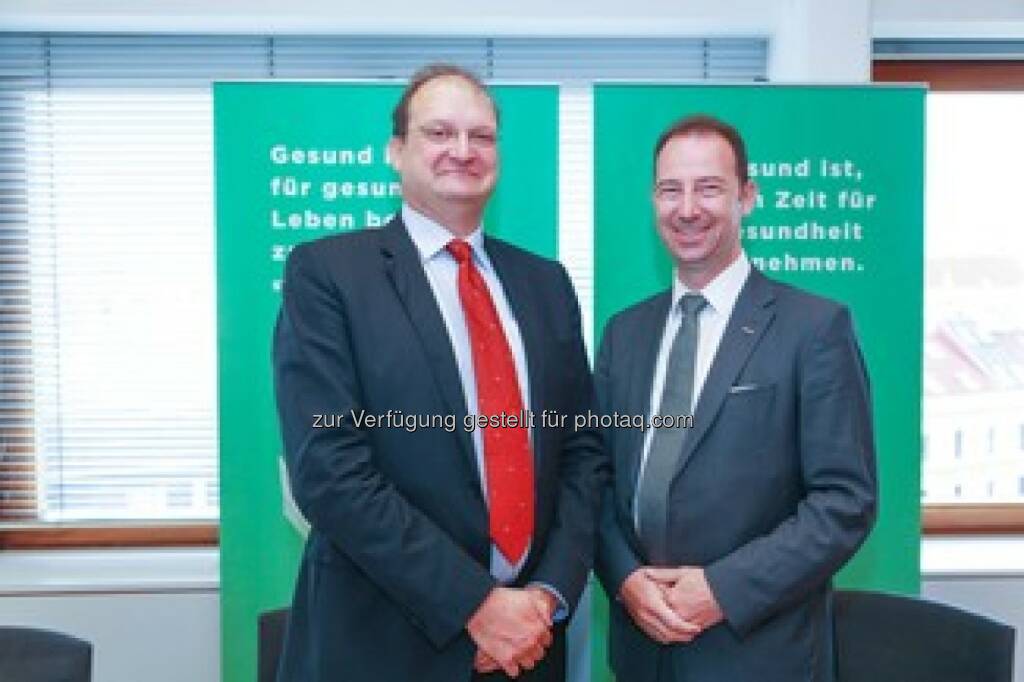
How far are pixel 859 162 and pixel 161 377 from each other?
2.26 metres

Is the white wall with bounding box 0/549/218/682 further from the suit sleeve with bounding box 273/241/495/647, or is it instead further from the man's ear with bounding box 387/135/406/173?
the man's ear with bounding box 387/135/406/173

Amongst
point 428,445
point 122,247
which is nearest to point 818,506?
point 428,445

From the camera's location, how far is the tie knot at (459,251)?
173 centimetres

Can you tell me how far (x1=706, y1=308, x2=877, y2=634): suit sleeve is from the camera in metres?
1.69

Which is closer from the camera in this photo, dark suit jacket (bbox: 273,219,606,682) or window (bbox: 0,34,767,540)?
dark suit jacket (bbox: 273,219,606,682)

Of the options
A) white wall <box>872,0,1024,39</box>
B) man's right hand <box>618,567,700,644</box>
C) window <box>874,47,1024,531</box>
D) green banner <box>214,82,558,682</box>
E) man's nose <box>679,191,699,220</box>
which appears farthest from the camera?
window <box>874,47,1024,531</box>

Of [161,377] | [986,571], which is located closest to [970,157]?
[986,571]

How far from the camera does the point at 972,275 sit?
11.2ft

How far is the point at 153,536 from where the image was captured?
323cm

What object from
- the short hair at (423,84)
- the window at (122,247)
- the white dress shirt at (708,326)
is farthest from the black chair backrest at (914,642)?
the window at (122,247)

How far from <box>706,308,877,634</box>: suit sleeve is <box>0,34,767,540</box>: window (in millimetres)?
1595

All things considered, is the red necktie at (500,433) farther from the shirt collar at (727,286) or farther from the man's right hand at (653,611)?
the shirt collar at (727,286)

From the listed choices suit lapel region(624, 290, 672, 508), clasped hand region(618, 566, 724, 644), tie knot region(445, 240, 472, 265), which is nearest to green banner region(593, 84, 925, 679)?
suit lapel region(624, 290, 672, 508)

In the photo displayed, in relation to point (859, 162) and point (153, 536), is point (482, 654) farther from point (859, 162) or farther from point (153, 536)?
point (153, 536)
